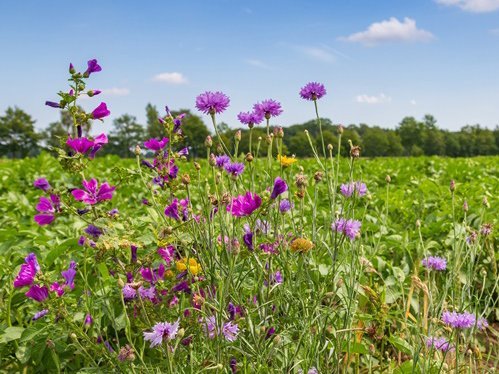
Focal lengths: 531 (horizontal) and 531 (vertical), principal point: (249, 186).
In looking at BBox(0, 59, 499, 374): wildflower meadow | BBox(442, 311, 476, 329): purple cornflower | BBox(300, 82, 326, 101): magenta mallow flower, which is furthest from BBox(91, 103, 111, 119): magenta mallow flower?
BBox(442, 311, 476, 329): purple cornflower

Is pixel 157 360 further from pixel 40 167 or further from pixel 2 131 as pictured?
pixel 2 131

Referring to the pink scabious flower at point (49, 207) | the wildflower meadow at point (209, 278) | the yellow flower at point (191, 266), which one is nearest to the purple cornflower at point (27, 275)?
the wildflower meadow at point (209, 278)

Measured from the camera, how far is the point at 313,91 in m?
1.95

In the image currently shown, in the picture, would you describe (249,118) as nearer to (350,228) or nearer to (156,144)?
(156,144)

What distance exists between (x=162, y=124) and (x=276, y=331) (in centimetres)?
81

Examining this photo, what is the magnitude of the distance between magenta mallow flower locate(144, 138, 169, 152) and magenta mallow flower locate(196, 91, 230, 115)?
0.25 m

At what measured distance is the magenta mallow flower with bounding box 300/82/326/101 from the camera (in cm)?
194

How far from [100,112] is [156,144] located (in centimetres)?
28

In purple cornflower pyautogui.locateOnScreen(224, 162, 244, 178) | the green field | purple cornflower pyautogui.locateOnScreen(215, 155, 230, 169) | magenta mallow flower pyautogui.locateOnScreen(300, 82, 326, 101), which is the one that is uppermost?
magenta mallow flower pyautogui.locateOnScreen(300, 82, 326, 101)

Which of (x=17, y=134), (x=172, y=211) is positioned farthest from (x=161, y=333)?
(x=17, y=134)

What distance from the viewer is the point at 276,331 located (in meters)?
1.79

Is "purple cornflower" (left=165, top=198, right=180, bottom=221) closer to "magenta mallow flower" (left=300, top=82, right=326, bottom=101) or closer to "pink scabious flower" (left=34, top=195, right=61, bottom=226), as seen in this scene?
"pink scabious flower" (left=34, top=195, right=61, bottom=226)

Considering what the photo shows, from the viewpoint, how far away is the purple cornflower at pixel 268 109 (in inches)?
75.9

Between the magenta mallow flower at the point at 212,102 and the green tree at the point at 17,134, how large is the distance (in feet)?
229
